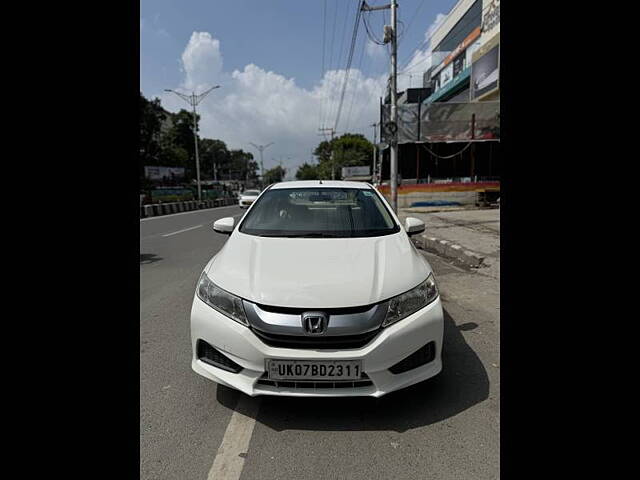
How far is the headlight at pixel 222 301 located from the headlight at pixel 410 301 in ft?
2.72

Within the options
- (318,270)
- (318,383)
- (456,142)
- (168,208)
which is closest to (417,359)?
(318,383)

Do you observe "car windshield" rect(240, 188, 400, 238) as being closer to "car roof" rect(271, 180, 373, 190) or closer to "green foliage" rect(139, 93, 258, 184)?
"car roof" rect(271, 180, 373, 190)

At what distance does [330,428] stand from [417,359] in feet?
2.09

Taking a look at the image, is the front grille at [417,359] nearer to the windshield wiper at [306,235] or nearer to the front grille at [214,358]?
the front grille at [214,358]

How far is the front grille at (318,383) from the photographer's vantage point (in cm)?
214

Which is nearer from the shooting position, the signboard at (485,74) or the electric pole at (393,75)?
the electric pole at (393,75)

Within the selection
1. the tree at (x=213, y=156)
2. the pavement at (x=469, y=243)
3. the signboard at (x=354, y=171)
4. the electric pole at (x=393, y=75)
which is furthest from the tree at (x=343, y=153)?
the pavement at (x=469, y=243)

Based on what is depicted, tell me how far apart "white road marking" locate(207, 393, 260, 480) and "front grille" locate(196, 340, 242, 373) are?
320 mm

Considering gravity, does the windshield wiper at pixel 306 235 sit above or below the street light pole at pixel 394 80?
below

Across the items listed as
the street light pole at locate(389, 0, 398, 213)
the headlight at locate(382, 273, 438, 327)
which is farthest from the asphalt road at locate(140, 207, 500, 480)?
the street light pole at locate(389, 0, 398, 213)

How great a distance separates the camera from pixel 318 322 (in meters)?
2.13
